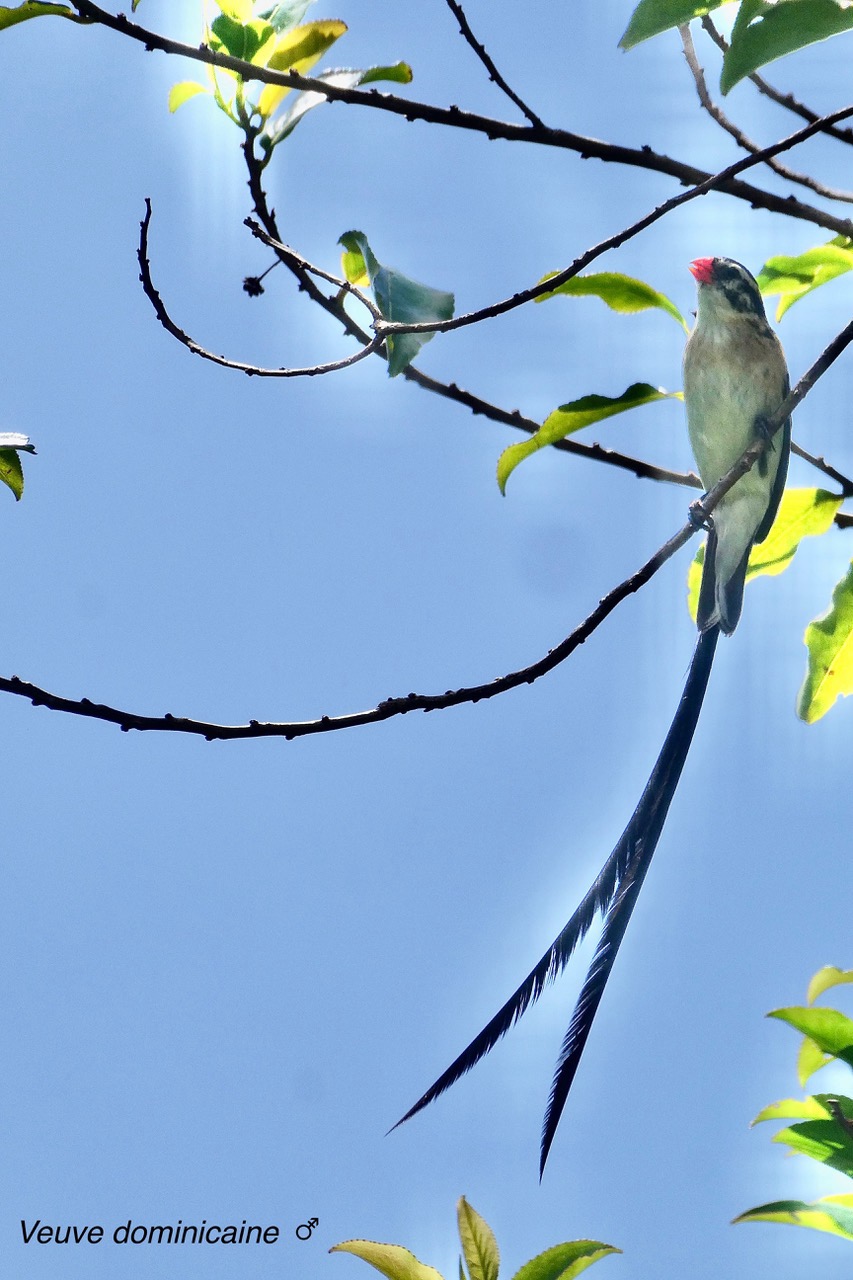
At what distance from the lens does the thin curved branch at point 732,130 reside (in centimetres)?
142

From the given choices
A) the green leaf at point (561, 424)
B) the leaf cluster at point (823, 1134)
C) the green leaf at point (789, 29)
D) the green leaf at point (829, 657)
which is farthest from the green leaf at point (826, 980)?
the green leaf at point (789, 29)

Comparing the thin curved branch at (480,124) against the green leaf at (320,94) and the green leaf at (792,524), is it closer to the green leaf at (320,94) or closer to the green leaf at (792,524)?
the green leaf at (320,94)

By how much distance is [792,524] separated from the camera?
5.65ft

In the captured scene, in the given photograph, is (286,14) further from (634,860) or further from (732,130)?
(634,860)

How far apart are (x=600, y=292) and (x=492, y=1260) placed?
4.11 ft

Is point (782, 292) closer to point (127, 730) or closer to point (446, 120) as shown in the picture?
point (446, 120)

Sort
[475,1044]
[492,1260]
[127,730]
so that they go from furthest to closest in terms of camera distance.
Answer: [492,1260], [475,1044], [127,730]

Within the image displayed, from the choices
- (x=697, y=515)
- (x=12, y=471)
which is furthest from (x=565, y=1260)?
(x=12, y=471)

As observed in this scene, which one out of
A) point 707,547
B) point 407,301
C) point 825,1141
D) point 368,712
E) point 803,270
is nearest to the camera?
point 368,712

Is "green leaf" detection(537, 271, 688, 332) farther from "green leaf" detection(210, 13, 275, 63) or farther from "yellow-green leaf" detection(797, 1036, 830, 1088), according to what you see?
"yellow-green leaf" detection(797, 1036, 830, 1088)

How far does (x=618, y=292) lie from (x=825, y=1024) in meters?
1.02

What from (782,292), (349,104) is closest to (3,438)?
(349,104)

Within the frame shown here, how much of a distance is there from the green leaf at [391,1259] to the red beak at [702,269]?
5.94ft

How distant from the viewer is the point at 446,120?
1265 mm
